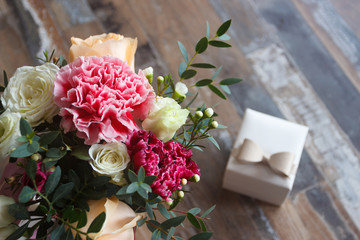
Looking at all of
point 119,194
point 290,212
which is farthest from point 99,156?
point 290,212

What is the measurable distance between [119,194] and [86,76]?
165mm

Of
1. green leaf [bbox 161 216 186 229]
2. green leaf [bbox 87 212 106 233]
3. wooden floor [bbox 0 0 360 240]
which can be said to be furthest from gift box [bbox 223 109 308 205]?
Result: green leaf [bbox 87 212 106 233]

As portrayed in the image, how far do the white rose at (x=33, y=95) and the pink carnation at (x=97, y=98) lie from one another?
0.03 metres

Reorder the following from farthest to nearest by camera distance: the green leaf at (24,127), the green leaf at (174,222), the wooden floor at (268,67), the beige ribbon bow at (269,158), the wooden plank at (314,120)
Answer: the wooden plank at (314,120), the wooden floor at (268,67), the beige ribbon bow at (269,158), the green leaf at (174,222), the green leaf at (24,127)

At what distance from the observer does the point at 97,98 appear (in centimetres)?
54

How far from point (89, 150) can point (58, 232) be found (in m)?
0.11

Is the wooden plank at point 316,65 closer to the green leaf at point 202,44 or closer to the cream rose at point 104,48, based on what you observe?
the green leaf at point 202,44

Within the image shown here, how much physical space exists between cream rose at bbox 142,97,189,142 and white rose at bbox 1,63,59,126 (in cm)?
14

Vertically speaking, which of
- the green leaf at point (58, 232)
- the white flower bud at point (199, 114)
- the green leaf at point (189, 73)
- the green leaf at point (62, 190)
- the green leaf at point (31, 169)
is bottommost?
the white flower bud at point (199, 114)

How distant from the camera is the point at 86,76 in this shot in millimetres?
554

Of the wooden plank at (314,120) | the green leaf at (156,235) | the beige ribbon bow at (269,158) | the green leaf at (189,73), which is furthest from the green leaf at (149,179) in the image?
the wooden plank at (314,120)

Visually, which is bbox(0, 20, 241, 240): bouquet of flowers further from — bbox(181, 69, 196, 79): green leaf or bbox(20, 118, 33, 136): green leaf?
bbox(181, 69, 196, 79): green leaf

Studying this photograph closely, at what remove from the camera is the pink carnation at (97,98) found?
543mm

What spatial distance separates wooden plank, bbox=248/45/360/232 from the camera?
1522mm
